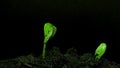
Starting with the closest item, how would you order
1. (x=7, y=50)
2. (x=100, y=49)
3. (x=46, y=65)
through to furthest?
(x=46, y=65) < (x=100, y=49) < (x=7, y=50)

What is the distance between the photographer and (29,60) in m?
0.60

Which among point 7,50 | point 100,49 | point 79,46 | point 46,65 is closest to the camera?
point 46,65

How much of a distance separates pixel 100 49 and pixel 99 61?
0.11 ft


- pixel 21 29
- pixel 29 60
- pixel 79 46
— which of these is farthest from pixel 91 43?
pixel 29 60

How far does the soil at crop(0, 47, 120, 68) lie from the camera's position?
58 cm

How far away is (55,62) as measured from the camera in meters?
0.60

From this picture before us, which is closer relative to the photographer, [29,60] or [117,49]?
[29,60]

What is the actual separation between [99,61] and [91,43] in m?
0.70

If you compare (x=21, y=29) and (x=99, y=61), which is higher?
(x=21, y=29)

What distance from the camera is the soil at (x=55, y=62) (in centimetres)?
58

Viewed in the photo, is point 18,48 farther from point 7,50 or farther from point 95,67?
point 95,67

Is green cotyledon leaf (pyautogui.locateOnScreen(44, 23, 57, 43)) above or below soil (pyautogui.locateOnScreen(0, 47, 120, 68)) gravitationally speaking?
above

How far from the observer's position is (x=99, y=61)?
68 centimetres

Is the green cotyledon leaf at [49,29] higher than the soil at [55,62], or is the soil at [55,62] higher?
the green cotyledon leaf at [49,29]
